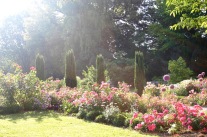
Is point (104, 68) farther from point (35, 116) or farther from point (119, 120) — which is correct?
point (119, 120)

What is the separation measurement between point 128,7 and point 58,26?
7.58 m

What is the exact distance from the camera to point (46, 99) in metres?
11.5

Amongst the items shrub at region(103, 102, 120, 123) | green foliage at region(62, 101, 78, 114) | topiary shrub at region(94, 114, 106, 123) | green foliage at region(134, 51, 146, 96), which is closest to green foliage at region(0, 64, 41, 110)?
green foliage at region(62, 101, 78, 114)

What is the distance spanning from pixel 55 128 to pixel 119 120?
1.86m

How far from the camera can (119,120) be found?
8.02 m

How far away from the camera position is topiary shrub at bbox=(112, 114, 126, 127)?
799cm

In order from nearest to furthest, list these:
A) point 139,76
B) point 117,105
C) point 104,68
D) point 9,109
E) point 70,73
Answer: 1. point 117,105
2. point 9,109
3. point 139,76
4. point 104,68
5. point 70,73

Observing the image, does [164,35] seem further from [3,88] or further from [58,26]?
[3,88]

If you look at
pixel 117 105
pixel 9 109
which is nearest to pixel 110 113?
pixel 117 105

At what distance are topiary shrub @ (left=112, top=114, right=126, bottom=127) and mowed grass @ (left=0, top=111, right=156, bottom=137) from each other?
1.06 feet

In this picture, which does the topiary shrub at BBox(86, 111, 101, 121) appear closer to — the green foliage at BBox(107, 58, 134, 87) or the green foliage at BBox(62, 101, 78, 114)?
the green foliage at BBox(62, 101, 78, 114)

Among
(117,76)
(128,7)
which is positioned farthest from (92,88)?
(128,7)

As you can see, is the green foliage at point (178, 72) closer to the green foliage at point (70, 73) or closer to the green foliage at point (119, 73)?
the green foliage at point (119, 73)

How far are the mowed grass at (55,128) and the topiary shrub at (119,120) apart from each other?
32 cm
